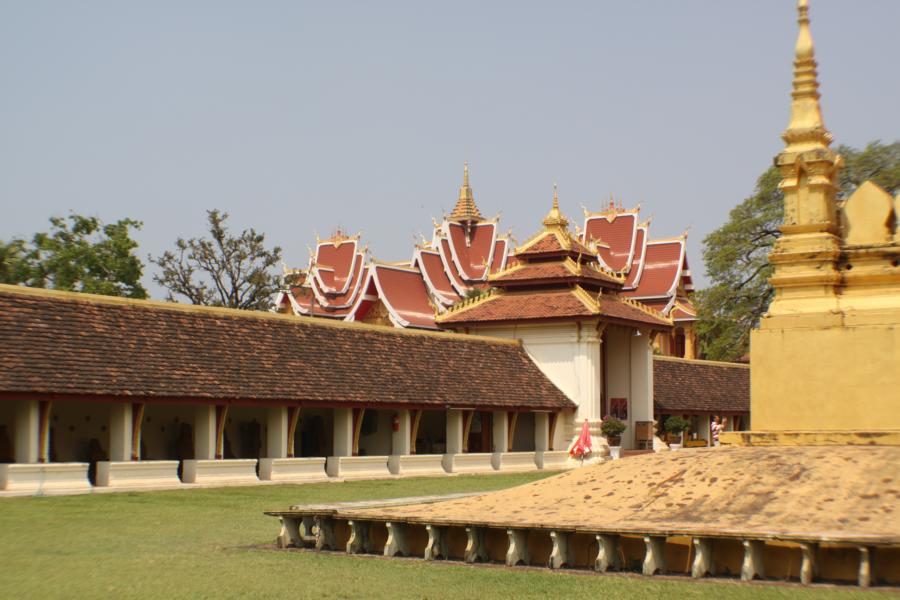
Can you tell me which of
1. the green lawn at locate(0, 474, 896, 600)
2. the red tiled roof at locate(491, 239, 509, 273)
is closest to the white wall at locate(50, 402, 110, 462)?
the green lawn at locate(0, 474, 896, 600)

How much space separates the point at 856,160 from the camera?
45.8 meters

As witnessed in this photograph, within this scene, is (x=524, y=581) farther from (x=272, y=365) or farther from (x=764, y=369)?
(x=272, y=365)

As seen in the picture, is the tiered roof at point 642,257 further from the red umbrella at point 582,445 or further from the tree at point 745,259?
the red umbrella at point 582,445

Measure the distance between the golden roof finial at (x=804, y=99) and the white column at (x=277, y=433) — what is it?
17.7m

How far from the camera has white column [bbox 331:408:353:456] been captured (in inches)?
1250

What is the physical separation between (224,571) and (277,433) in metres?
17.4

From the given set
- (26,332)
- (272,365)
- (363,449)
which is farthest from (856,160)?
(26,332)

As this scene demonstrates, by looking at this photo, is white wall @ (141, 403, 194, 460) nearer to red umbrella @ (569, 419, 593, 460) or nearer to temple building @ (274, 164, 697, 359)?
red umbrella @ (569, 419, 593, 460)

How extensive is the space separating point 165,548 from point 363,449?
22.7 m

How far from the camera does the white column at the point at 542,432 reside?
39.4 meters

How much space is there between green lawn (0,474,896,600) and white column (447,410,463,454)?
651 inches

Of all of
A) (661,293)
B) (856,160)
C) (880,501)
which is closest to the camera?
(880,501)

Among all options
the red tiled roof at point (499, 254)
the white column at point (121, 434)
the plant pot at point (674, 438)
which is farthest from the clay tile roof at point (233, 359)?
the red tiled roof at point (499, 254)

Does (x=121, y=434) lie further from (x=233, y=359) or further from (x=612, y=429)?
(x=612, y=429)
